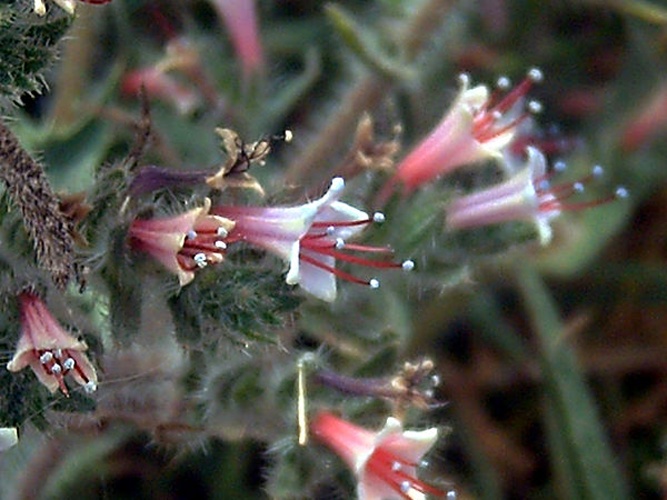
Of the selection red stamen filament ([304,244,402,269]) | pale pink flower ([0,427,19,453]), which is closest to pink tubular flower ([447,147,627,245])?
red stamen filament ([304,244,402,269])

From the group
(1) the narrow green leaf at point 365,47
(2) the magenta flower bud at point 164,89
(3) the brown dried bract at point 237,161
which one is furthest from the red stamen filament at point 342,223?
(2) the magenta flower bud at point 164,89

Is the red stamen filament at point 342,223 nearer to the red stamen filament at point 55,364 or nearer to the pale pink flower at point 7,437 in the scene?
the red stamen filament at point 55,364

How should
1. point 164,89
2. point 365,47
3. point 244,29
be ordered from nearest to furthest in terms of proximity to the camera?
point 365,47 < point 244,29 < point 164,89

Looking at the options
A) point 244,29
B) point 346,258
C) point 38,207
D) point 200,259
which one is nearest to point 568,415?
point 346,258

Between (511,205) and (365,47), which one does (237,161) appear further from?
(365,47)

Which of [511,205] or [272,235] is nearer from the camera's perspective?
[272,235]

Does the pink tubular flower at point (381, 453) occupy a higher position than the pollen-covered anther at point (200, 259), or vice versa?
the pollen-covered anther at point (200, 259)

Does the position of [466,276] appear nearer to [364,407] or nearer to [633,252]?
[364,407]
